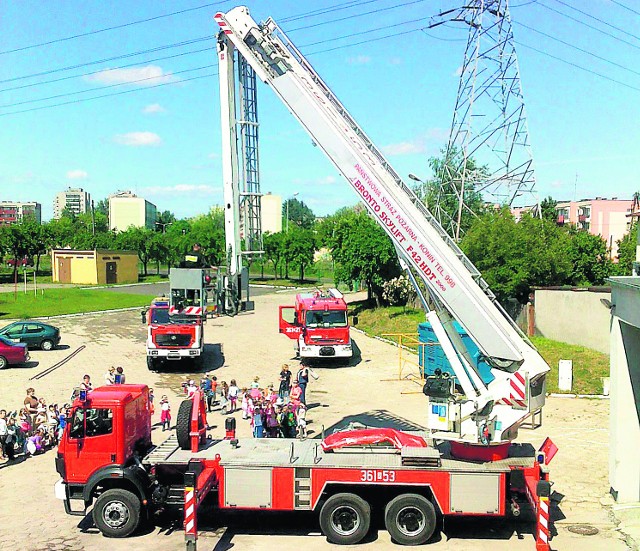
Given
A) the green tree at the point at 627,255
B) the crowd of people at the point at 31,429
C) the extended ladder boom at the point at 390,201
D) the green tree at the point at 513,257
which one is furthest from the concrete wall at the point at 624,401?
the green tree at the point at 627,255

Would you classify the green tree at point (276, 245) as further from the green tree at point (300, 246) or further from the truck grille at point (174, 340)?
the truck grille at point (174, 340)

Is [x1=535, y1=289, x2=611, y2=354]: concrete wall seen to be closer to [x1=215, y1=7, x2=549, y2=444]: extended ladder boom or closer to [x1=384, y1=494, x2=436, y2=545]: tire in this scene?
[x1=215, y1=7, x2=549, y2=444]: extended ladder boom

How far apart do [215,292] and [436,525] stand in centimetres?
710

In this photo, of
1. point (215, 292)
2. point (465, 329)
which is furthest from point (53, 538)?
point (465, 329)

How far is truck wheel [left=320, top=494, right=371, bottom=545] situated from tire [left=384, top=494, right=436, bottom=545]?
16.1 inches

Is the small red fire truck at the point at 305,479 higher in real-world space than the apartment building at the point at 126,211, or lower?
lower

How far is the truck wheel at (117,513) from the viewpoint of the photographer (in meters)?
12.5

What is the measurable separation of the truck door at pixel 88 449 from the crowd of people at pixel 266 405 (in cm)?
489

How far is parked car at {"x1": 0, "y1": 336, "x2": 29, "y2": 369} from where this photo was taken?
28.5 m

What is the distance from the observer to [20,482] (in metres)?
15.6

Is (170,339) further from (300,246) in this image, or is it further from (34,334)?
(300,246)

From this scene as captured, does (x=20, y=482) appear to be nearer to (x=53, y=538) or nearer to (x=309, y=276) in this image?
(x=53, y=538)

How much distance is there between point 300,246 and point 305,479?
65.9 meters

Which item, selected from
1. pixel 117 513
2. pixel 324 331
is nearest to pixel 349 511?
pixel 117 513
